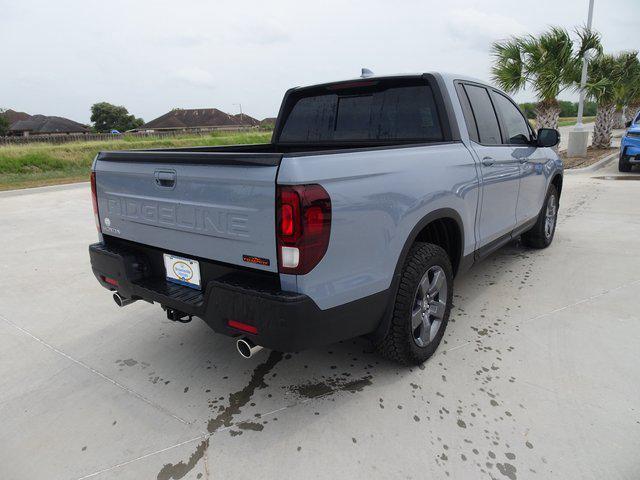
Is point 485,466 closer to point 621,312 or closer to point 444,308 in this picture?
point 444,308

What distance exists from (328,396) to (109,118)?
8381 centimetres

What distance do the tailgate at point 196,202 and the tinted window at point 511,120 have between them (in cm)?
276

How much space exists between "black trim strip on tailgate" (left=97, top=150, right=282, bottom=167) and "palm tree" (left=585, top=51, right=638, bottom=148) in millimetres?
15754

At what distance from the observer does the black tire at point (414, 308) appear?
2521 millimetres

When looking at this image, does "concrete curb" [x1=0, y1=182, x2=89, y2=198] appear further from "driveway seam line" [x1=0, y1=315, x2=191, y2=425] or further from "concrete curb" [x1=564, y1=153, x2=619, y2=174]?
"concrete curb" [x1=564, y1=153, x2=619, y2=174]

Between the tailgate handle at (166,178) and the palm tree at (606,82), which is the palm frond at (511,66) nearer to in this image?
the palm tree at (606,82)

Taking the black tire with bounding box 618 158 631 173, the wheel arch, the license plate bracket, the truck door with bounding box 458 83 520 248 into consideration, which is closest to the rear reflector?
the license plate bracket

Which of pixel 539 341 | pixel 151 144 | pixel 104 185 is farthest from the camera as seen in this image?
pixel 151 144

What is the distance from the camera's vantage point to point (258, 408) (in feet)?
8.04

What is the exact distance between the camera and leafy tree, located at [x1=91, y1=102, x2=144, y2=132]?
74625mm

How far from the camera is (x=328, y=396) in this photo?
8.35 feet

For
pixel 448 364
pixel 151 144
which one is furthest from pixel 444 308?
pixel 151 144

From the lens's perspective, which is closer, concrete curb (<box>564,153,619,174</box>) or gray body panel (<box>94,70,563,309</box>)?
gray body panel (<box>94,70,563,309</box>)

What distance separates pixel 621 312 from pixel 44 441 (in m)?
3.99
